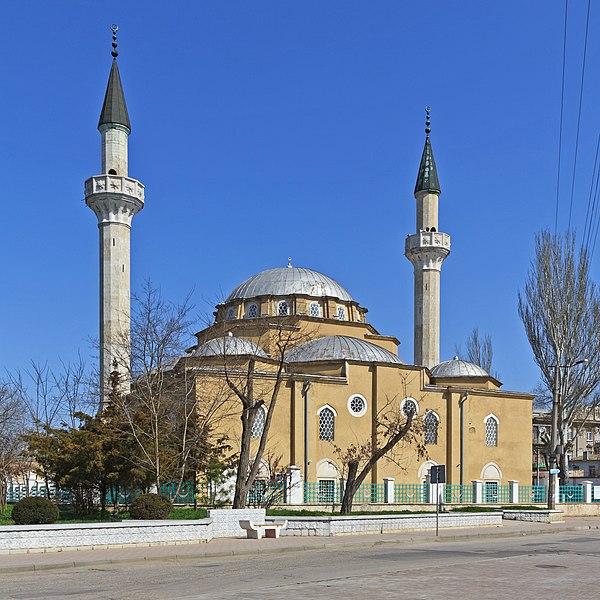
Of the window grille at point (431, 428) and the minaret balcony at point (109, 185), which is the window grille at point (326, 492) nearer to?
the window grille at point (431, 428)

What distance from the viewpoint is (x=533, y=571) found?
1279 cm

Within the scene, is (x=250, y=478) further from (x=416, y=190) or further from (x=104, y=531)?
(x=416, y=190)

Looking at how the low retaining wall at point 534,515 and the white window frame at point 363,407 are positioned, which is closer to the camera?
the low retaining wall at point 534,515

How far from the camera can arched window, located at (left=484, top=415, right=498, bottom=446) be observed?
3734cm

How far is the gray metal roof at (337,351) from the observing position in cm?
3466

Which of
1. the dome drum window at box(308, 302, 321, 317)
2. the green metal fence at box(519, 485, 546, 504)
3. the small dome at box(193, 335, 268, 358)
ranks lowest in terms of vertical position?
the green metal fence at box(519, 485, 546, 504)

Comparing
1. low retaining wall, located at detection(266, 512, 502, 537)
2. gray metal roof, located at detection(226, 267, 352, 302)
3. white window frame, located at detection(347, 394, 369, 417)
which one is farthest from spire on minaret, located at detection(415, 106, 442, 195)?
low retaining wall, located at detection(266, 512, 502, 537)

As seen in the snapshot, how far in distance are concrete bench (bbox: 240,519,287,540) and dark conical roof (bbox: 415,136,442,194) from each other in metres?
27.4

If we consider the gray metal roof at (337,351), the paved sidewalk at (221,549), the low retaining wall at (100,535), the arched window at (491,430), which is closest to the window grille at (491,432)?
the arched window at (491,430)

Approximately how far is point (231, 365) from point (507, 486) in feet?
41.2

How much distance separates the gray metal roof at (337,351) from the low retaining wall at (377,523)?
11.5 metres

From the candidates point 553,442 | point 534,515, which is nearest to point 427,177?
point 553,442

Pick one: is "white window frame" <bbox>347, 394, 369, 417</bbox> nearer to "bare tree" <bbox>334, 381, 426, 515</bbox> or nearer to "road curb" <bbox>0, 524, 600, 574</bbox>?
"bare tree" <bbox>334, 381, 426, 515</bbox>

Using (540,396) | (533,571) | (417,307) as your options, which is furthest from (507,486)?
(533,571)
